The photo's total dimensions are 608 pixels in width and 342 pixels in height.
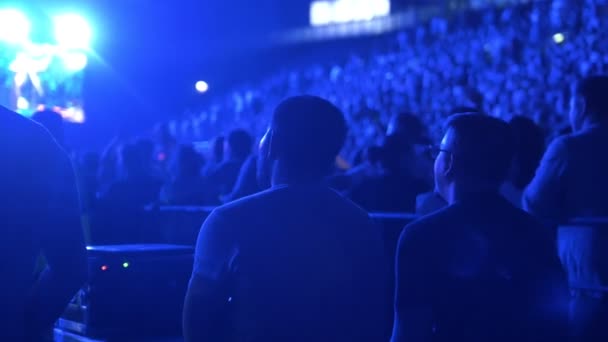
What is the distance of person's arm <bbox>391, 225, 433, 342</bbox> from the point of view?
7.52 feet

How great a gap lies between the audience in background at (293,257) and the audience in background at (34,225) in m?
0.33

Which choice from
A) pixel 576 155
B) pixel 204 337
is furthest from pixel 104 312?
pixel 576 155

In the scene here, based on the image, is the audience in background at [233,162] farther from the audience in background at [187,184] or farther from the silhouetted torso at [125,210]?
the silhouetted torso at [125,210]

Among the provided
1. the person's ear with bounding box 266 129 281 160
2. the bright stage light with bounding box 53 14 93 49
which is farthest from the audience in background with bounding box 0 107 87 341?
the bright stage light with bounding box 53 14 93 49

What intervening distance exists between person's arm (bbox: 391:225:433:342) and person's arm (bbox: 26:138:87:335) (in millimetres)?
841

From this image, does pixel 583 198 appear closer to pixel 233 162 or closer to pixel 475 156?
pixel 475 156

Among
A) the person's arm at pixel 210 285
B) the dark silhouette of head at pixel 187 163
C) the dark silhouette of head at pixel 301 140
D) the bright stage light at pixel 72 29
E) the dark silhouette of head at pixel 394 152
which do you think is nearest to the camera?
the person's arm at pixel 210 285

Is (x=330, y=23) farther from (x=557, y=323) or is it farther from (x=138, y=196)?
(x=557, y=323)

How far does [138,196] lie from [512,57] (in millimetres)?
13427

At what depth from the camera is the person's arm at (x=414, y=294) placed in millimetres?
2293

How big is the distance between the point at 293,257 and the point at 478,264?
19.9 inches

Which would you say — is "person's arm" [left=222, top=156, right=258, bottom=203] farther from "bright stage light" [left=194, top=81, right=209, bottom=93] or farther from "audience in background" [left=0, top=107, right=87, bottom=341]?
"bright stage light" [left=194, top=81, right=209, bottom=93]

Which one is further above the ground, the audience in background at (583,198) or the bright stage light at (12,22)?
the bright stage light at (12,22)

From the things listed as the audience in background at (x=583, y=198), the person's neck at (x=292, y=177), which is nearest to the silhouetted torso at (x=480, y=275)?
the person's neck at (x=292, y=177)
